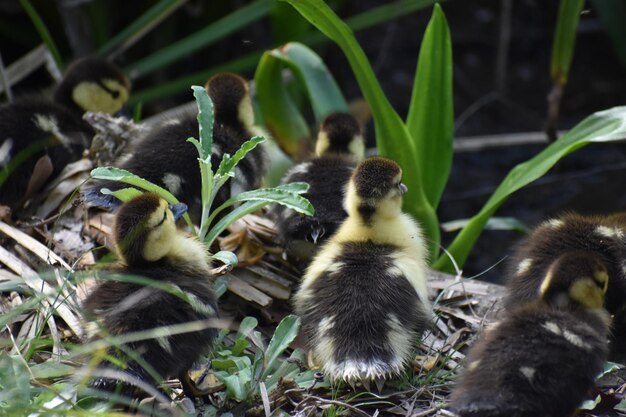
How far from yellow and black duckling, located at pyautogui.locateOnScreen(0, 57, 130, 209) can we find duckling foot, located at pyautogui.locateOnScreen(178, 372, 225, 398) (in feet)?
4.43

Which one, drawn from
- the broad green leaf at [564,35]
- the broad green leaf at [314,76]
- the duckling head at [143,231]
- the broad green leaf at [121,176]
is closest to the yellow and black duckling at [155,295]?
the duckling head at [143,231]

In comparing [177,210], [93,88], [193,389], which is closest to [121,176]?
[177,210]

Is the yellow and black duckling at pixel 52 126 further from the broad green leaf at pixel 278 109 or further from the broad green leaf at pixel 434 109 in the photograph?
the broad green leaf at pixel 434 109

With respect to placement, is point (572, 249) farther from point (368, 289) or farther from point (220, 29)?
point (220, 29)

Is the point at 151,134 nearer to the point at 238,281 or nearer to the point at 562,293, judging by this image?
the point at 238,281

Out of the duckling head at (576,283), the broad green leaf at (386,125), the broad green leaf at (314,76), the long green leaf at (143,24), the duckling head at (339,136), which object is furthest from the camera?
the long green leaf at (143,24)

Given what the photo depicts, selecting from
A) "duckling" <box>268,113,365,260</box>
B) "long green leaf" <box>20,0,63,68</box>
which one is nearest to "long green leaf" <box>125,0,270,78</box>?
"long green leaf" <box>20,0,63,68</box>

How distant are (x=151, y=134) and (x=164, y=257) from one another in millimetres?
1044

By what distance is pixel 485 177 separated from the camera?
25.2 ft

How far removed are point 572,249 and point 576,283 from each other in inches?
19.3

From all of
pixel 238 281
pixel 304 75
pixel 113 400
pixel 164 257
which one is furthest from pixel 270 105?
pixel 113 400

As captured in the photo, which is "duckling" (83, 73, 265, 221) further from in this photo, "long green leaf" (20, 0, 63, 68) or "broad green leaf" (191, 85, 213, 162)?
"long green leaf" (20, 0, 63, 68)

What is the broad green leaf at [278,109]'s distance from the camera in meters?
5.46

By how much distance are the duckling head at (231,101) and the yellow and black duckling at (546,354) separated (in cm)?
165
